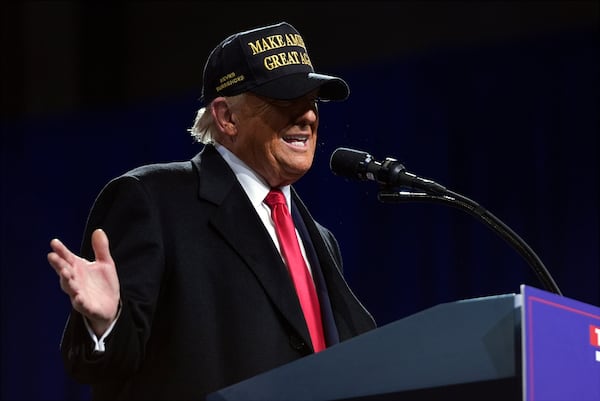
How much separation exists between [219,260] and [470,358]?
0.63 m

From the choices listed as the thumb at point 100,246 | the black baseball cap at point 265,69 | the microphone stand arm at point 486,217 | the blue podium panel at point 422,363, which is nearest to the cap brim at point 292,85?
the black baseball cap at point 265,69

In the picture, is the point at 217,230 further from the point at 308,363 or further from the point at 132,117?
the point at 132,117

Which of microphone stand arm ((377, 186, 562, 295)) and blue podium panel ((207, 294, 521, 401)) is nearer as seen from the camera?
blue podium panel ((207, 294, 521, 401))

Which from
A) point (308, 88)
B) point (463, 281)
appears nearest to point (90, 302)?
point (308, 88)

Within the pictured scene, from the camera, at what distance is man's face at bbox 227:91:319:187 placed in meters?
1.89

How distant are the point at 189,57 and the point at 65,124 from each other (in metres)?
0.69

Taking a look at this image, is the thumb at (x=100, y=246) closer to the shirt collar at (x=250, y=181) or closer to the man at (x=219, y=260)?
the man at (x=219, y=260)

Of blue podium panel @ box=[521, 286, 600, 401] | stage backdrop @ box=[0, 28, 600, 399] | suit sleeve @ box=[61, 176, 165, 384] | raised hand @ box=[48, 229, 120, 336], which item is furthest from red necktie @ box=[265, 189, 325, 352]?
stage backdrop @ box=[0, 28, 600, 399]

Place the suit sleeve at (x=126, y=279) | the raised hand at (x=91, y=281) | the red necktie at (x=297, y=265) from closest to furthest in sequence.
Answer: the raised hand at (x=91, y=281)
the suit sleeve at (x=126, y=279)
the red necktie at (x=297, y=265)

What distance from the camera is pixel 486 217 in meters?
1.64

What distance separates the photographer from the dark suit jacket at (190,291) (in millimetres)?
1618

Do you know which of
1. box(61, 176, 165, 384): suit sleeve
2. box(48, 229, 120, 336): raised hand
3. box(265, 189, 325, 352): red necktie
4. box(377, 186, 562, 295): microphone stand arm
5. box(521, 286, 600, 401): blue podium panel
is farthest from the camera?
box(265, 189, 325, 352): red necktie

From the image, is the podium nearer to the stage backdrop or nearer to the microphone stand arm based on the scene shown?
the microphone stand arm

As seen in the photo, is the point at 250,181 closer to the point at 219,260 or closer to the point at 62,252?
the point at 219,260
